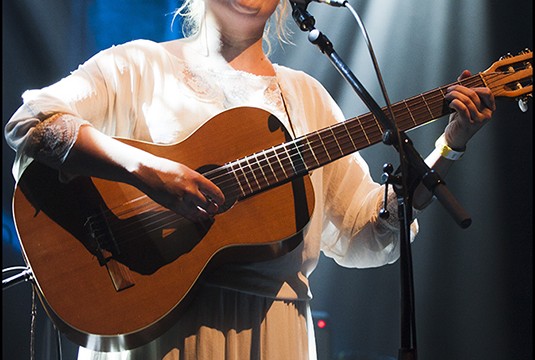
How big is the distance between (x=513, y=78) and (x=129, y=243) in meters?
1.21

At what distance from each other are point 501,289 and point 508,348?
287 mm

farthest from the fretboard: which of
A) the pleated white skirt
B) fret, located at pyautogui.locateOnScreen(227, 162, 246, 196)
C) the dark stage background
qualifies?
the dark stage background

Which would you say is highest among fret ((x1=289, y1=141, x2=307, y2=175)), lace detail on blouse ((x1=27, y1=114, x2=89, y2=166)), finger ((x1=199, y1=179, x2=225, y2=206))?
lace detail on blouse ((x1=27, y1=114, x2=89, y2=166))

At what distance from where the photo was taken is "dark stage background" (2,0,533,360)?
3330mm

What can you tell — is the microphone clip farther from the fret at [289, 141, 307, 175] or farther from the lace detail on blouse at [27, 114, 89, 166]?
the lace detail on blouse at [27, 114, 89, 166]

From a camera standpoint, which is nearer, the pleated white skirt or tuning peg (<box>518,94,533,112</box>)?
the pleated white skirt

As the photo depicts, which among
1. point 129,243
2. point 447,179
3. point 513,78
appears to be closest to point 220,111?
point 129,243

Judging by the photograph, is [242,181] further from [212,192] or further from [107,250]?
[107,250]

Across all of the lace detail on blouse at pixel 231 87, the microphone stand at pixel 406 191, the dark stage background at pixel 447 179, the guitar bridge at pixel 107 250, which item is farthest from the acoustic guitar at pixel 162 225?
the dark stage background at pixel 447 179

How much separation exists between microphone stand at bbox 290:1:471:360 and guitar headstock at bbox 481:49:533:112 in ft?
1.63

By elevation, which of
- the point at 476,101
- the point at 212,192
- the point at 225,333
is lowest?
the point at 225,333

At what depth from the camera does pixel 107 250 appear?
181cm

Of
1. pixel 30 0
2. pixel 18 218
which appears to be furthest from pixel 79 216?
pixel 30 0

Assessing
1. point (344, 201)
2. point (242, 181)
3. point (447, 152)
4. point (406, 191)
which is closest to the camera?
point (406, 191)
